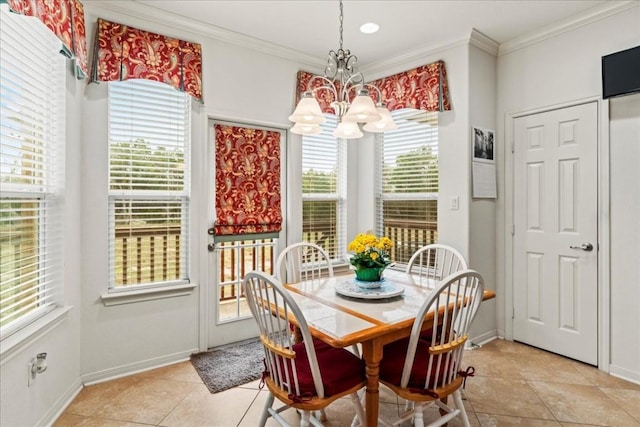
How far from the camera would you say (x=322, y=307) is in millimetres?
1938

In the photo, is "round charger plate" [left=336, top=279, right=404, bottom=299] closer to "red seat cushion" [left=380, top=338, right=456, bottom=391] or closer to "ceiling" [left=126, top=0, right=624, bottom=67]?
"red seat cushion" [left=380, top=338, right=456, bottom=391]

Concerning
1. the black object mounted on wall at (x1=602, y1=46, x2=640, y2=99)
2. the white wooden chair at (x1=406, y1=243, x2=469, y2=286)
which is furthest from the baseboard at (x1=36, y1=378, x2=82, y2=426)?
the black object mounted on wall at (x1=602, y1=46, x2=640, y2=99)

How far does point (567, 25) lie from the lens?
2.92 m

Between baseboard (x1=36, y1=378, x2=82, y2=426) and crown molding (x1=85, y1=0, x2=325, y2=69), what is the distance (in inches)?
102

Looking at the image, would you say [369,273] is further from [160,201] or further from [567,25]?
[567,25]

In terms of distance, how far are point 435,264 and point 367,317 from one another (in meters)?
1.18

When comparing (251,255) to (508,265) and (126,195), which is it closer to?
(126,195)

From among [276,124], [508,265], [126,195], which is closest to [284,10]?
[276,124]

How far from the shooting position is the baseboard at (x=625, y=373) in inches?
103

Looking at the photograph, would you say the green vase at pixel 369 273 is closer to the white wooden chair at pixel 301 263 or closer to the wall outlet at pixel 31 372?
the white wooden chair at pixel 301 263

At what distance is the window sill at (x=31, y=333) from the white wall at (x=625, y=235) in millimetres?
3857

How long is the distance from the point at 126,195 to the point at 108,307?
0.83 m

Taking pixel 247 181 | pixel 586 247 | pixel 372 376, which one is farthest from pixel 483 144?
pixel 372 376

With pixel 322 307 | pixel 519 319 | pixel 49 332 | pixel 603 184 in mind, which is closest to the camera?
pixel 322 307
